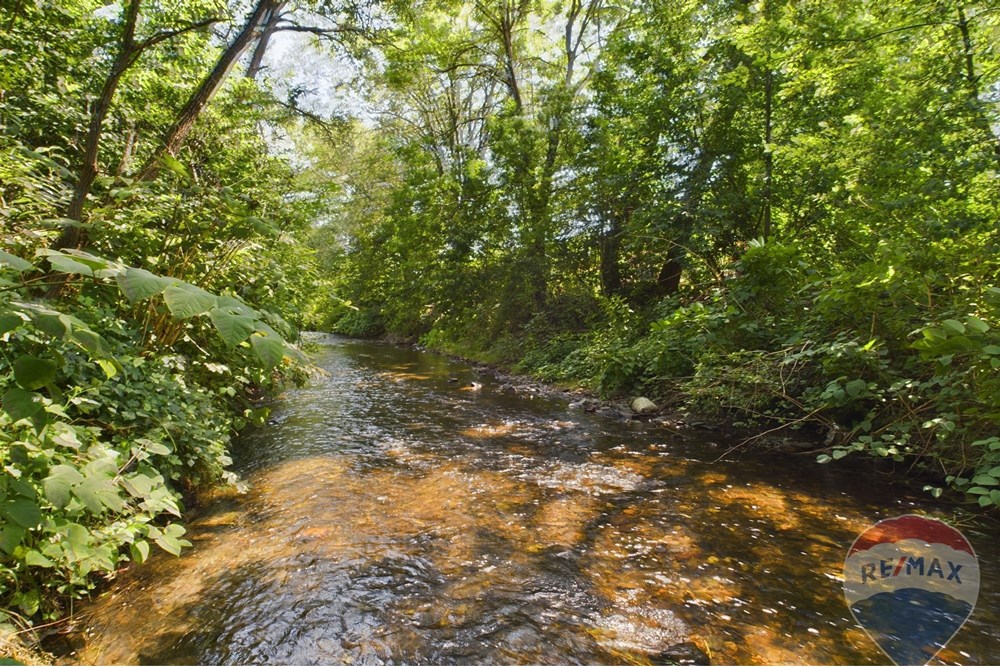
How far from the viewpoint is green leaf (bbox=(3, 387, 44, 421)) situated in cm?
137

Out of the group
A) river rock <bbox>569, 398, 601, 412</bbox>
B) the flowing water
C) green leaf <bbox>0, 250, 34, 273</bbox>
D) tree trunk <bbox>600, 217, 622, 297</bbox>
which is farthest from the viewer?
tree trunk <bbox>600, 217, 622, 297</bbox>

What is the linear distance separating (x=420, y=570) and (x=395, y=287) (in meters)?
15.2

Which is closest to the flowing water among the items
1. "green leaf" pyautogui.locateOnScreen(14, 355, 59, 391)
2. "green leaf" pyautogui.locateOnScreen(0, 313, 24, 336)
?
"green leaf" pyautogui.locateOnScreen(14, 355, 59, 391)

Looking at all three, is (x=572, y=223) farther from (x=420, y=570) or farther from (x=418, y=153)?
(x=420, y=570)

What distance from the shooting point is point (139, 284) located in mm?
1344

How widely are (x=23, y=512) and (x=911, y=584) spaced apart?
495cm

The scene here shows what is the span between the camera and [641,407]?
810 centimetres

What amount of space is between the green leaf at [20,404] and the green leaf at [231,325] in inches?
23.9

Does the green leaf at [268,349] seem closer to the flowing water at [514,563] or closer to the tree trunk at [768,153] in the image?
the flowing water at [514,563]

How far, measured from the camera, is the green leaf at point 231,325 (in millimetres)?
1266

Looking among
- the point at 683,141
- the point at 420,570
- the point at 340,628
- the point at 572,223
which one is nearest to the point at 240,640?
the point at 340,628

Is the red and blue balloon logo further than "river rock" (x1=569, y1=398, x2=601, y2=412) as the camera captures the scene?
No

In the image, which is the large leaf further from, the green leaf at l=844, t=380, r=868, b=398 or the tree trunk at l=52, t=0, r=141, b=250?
the green leaf at l=844, t=380, r=868, b=398

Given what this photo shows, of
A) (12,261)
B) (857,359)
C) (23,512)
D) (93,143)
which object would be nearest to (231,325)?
(12,261)
